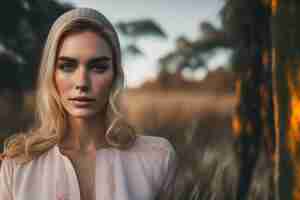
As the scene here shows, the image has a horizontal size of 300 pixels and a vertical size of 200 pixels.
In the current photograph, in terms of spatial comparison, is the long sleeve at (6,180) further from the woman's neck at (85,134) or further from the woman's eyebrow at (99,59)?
the woman's eyebrow at (99,59)

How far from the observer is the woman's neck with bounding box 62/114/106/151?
4.49 ft

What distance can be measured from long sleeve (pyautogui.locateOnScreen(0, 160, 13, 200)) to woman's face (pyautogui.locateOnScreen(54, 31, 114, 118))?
0.65 ft

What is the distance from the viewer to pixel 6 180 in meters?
1.33

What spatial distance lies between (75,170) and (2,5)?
1.70 metres

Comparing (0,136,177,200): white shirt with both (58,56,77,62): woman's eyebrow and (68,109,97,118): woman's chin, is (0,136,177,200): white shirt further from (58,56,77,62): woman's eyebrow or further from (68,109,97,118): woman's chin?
(58,56,77,62): woman's eyebrow

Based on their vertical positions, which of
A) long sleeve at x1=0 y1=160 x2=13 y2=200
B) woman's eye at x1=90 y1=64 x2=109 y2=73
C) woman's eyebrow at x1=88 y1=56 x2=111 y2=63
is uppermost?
woman's eyebrow at x1=88 y1=56 x2=111 y2=63

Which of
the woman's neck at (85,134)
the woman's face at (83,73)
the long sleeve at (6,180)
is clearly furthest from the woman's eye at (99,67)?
the long sleeve at (6,180)

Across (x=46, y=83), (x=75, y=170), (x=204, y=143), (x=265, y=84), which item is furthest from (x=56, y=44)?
(x=204, y=143)

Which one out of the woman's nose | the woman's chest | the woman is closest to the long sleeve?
the woman

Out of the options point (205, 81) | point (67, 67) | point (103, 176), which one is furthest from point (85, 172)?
point (205, 81)

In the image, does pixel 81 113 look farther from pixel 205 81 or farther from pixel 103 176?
pixel 205 81

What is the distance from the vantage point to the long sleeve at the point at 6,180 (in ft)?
4.32

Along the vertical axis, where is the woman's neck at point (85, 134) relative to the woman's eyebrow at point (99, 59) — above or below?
below

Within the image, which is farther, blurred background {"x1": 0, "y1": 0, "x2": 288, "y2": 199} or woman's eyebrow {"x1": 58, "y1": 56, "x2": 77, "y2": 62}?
blurred background {"x1": 0, "y1": 0, "x2": 288, "y2": 199}
